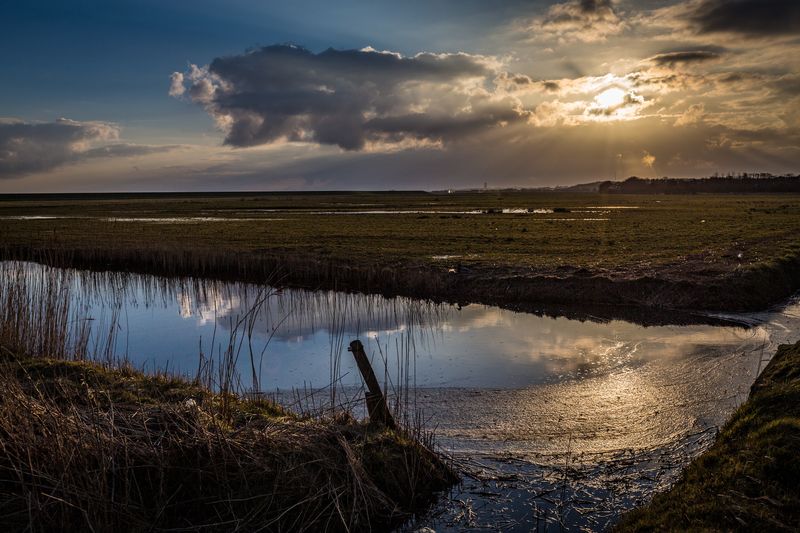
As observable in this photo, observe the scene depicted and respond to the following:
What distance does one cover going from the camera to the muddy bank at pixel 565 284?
2058cm

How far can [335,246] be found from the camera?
119 ft

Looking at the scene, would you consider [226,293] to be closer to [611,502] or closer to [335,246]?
[335,246]

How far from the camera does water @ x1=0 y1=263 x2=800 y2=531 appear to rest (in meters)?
7.82

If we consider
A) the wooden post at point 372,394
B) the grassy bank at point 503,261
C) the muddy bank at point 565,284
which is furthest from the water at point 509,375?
the grassy bank at point 503,261

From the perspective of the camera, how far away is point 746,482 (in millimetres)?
5789

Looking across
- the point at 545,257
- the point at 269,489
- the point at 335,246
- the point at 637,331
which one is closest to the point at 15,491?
the point at 269,489

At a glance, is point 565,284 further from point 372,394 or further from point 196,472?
point 196,472

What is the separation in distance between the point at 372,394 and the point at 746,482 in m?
4.65

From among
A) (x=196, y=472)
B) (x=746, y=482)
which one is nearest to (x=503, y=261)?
(x=746, y=482)

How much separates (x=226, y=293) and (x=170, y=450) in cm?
1882

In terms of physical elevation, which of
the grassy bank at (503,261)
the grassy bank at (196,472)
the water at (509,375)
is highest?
the grassy bank at (503,261)

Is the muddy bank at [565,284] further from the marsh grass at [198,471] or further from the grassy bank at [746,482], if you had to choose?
the grassy bank at [746,482]

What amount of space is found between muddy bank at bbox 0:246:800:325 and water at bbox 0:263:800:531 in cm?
127

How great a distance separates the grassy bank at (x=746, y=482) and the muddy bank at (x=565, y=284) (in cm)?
1233
